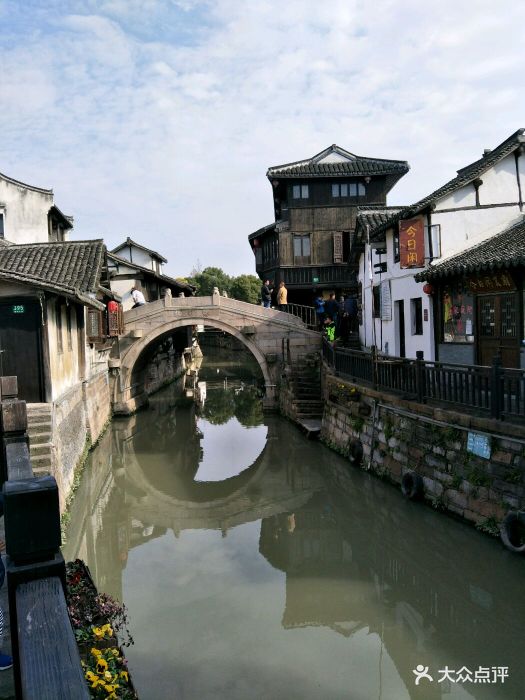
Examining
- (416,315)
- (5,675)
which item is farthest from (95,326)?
(5,675)

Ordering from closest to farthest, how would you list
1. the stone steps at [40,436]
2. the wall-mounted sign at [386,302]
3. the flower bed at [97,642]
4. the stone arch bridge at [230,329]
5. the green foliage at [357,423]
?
the flower bed at [97,642] → the stone steps at [40,436] → the green foliage at [357,423] → the wall-mounted sign at [386,302] → the stone arch bridge at [230,329]

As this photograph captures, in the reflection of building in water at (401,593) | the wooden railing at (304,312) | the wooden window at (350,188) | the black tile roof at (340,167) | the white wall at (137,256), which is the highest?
the black tile roof at (340,167)

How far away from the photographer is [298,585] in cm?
858

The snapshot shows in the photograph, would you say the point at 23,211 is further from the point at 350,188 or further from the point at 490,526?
the point at 490,526

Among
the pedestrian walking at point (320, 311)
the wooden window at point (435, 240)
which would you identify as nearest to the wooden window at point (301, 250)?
the pedestrian walking at point (320, 311)

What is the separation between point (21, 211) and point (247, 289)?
34.5 m

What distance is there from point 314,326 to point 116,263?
11.2m

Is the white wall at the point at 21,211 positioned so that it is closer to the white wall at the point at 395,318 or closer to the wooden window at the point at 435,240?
the white wall at the point at 395,318

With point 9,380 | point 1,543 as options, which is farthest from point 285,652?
point 9,380

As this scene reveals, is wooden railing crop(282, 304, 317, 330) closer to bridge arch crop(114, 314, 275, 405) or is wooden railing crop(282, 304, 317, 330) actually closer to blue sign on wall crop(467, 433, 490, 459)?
bridge arch crop(114, 314, 275, 405)

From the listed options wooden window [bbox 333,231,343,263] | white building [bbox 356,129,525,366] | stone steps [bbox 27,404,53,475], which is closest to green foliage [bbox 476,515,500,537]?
white building [bbox 356,129,525,366]

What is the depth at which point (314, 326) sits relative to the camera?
22625mm

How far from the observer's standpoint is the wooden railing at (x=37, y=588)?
65.4 inches

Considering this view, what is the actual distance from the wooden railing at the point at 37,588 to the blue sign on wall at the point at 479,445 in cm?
770
